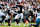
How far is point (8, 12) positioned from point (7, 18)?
17cm

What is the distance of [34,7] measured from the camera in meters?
1.82

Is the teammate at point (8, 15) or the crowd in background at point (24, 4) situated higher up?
the crowd in background at point (24, 4)

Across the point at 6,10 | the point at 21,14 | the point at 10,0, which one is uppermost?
the point at 10,0

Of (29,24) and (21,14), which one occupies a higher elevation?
(21,14)

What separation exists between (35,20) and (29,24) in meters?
0.19

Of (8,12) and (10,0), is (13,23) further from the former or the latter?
(10,0)

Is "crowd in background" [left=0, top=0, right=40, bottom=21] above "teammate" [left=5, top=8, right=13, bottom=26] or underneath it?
above

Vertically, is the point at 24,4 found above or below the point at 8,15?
above

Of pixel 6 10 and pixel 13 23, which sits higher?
pixel 6 10

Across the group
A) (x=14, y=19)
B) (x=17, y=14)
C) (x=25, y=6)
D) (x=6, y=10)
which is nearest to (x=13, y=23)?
(x=14, y=19)

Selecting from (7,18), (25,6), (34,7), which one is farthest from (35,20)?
(7,18)

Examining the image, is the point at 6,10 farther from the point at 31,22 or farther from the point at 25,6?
the point at 31,22

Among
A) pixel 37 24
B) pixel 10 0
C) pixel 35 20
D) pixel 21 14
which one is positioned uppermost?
pixel 10 0

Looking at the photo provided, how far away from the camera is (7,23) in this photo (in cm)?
180
